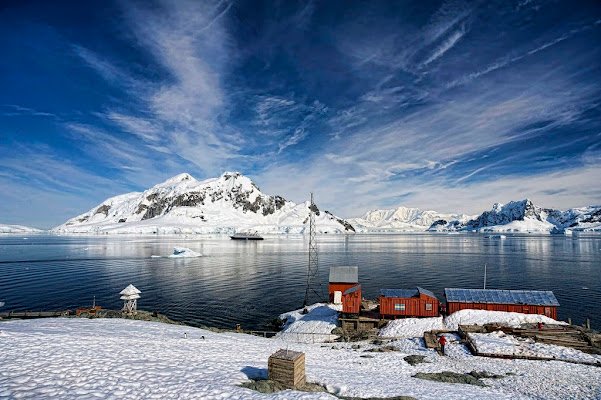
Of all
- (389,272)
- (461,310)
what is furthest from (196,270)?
(461,310)

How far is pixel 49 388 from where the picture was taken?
50.9 feet

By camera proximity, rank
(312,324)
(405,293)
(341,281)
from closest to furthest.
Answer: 1. (405,293)
2. (312,324)
3. (341,281)

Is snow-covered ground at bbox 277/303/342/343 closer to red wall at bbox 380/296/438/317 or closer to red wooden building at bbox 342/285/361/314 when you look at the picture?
red wooden building at bbox 342/285/361/314

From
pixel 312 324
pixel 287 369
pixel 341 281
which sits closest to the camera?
pixel 287 369

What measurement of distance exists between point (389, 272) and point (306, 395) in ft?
267

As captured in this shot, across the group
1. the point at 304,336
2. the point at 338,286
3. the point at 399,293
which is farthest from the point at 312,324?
the point at 399,293

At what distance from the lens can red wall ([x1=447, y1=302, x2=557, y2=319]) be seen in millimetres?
41906

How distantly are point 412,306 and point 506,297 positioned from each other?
448 inches

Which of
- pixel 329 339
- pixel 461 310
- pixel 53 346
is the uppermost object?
pixel 53 346

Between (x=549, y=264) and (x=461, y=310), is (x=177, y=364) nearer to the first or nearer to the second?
(x=461, y=310)

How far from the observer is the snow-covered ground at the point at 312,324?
139 feet

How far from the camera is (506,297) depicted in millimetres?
43469

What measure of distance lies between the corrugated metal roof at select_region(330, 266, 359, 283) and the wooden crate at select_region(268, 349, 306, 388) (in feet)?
119

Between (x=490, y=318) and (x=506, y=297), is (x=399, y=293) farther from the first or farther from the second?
(x=506, y=297)
